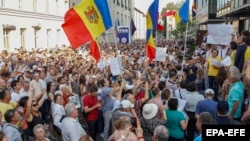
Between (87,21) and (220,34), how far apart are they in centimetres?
351

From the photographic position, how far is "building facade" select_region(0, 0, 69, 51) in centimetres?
2805

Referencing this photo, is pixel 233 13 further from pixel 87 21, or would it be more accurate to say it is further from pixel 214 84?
pixel 87 21

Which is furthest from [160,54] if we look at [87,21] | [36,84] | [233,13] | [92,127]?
[233,13]

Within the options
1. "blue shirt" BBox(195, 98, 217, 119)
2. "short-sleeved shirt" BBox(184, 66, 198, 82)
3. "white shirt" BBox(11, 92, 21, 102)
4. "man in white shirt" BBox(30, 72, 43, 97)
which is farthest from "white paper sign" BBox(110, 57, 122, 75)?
"short-sleeved shirt" BBox(184, 66, 198, 82)

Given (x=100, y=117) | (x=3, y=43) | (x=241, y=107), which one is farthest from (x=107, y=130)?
(x=3, y=43)

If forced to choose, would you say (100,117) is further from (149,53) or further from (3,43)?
(3,43)

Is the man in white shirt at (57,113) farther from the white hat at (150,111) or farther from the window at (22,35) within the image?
the window at (22,35)

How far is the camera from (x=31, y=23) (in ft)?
108

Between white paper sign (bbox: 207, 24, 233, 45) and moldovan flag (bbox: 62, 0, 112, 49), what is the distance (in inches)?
115

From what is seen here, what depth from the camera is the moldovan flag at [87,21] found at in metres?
8.38

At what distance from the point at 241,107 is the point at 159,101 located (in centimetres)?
153

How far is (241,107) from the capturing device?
6805 millimetres

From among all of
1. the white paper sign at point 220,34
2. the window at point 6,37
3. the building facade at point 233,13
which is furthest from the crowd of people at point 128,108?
the window at point 6,37

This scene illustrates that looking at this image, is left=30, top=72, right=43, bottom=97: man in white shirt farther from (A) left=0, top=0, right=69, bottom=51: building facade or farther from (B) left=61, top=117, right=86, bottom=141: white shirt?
(A) left=0, top=0, right=69, bottom=51: building facade
